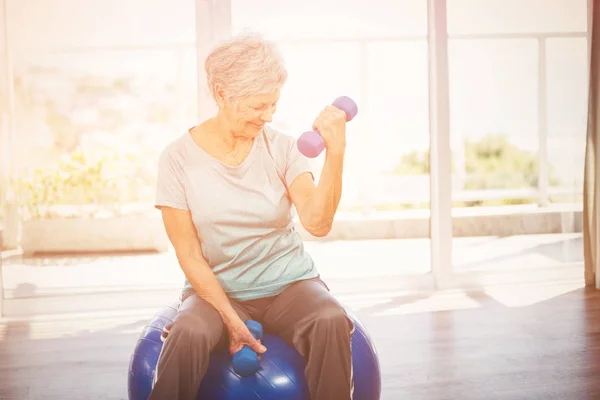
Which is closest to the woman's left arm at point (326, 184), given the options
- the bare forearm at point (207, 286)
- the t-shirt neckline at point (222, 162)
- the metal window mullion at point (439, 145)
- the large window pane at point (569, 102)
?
the t-shirt neckline at point (222, 162)

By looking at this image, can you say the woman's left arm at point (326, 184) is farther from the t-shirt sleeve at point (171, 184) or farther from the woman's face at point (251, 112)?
the t-shirt sleeve at point (171, 184)

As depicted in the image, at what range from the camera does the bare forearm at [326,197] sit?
1483mm

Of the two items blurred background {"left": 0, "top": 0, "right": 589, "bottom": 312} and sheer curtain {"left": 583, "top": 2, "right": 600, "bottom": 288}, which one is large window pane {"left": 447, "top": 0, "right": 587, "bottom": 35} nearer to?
blurred background {"left": 0, "top": 0, "right": 589, "bottom": 312}

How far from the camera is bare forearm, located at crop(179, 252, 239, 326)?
60.6 inches

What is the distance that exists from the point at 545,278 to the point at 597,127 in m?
0.88

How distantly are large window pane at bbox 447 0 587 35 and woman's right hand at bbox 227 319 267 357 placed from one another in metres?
2.64

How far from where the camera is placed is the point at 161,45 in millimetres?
3340

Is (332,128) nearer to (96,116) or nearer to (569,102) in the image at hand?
(96,116)

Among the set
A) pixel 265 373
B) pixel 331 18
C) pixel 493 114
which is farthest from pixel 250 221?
pixel 493 114

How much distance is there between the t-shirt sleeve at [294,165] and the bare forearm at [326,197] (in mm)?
93

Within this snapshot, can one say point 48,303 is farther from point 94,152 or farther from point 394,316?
point 394,316

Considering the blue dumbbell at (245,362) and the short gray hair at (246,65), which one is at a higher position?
the short gray hair at (246,65)

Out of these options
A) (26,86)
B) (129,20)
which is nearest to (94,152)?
(26,86)

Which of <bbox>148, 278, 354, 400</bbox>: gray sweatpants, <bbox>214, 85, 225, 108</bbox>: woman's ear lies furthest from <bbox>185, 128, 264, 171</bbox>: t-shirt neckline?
<bbox>148, 278, 354, 400</bbox>: gray sweatpants
